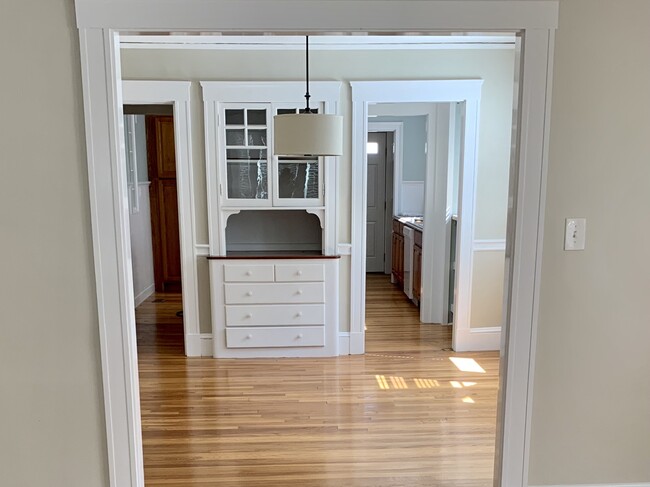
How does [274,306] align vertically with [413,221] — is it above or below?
below

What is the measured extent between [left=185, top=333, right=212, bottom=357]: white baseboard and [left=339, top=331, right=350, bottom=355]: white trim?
1075mm

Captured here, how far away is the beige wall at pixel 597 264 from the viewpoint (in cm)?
180

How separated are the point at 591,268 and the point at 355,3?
4.38 ft

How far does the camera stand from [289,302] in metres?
3.93

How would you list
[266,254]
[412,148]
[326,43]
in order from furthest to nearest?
[412,148]
[266,254]
[326,43]

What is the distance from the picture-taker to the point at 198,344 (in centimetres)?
405

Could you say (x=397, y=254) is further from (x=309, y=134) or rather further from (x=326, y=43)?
(x=309, y=134)

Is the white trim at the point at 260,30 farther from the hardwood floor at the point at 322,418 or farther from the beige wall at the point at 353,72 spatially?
the beige wall at the point at 353,72

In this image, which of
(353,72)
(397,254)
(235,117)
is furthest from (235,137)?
(397,254)

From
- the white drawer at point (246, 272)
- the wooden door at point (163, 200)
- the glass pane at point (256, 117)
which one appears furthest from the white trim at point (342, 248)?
the wooden door at point (163, 200)

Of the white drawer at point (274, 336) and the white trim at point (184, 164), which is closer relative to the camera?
the white trim at point (184, 164)

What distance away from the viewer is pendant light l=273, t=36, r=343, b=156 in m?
2.80

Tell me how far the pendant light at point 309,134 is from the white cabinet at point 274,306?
1.23 meters

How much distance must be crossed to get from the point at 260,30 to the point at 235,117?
2.16 m
